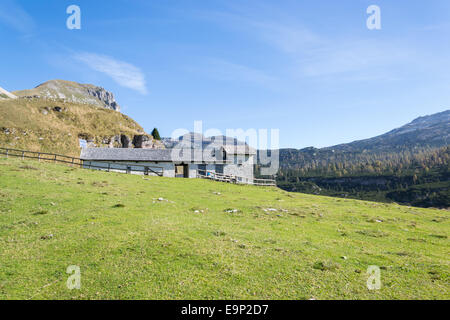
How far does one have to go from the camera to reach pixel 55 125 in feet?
385

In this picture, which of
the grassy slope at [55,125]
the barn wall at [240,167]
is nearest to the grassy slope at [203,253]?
the barn wall at [240,167]

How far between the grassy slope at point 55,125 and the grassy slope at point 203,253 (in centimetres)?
9660

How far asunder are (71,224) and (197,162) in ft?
143

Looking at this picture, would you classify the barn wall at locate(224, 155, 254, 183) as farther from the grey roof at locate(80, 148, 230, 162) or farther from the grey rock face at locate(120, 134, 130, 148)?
the grey rock face at locate(120, 134, 130, 148)

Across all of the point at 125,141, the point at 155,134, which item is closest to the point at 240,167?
the point at 125,141

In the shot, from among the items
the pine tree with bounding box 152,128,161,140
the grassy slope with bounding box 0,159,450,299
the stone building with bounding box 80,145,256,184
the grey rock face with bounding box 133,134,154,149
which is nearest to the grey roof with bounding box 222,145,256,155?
the stone building with bounding box 80,145,256,184

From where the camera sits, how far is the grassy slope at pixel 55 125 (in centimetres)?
9931

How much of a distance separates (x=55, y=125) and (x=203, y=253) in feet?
→ 432

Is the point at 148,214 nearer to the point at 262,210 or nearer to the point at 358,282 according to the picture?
the point at 262,210

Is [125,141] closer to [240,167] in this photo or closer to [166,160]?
[166,160]

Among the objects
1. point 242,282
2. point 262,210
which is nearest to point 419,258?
point 242,282

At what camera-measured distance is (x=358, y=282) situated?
8938 mm

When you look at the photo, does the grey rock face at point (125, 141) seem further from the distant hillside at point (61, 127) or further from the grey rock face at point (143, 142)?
the grey rock face at point (143, 142)
